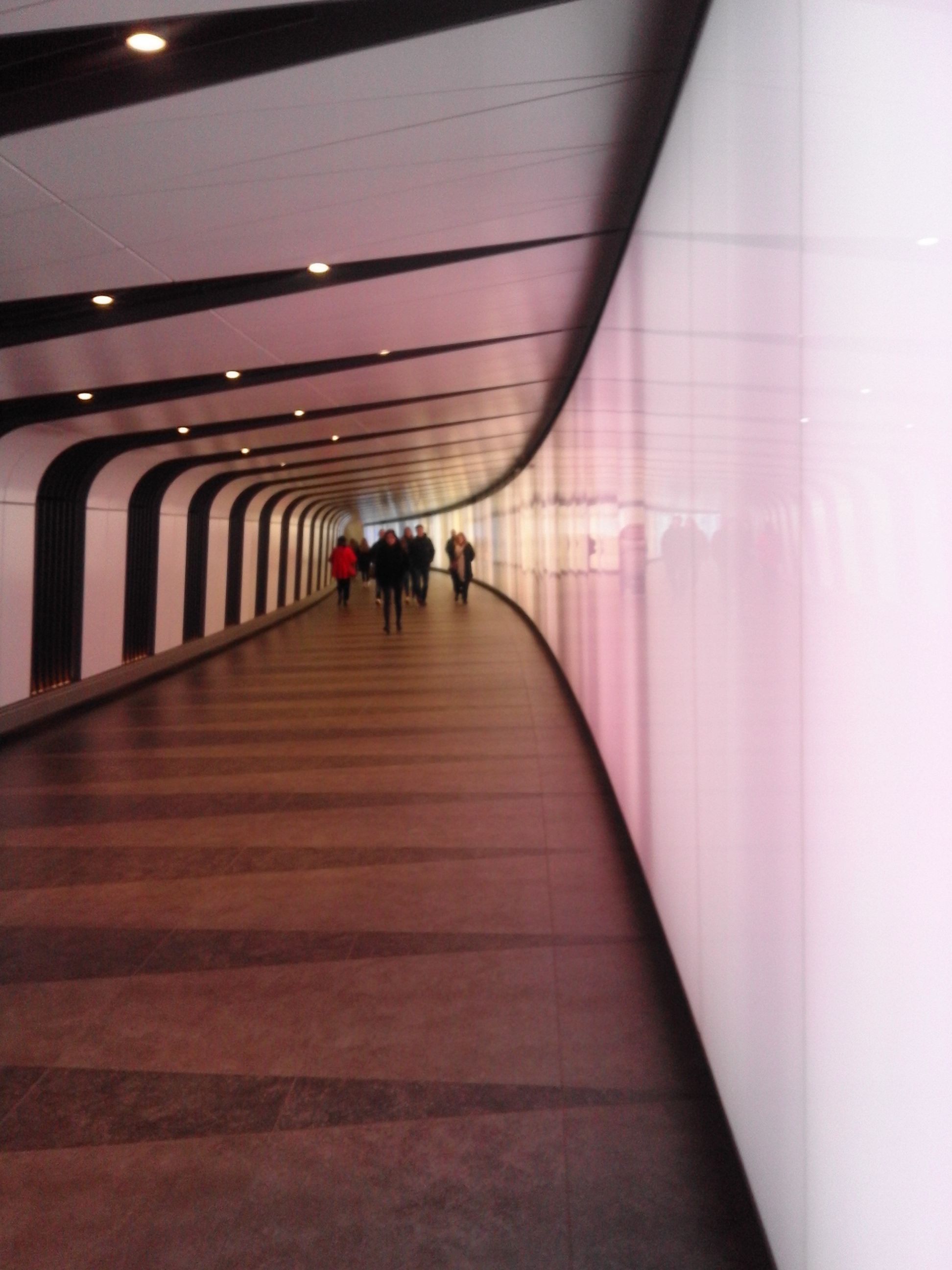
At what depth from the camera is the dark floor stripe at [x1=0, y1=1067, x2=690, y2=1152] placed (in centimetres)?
373

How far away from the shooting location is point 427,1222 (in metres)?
3.22

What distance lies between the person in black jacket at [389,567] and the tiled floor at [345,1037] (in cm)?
1221

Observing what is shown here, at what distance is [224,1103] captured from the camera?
153 inches

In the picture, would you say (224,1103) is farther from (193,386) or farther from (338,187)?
(193,386)

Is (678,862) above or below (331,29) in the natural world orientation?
below

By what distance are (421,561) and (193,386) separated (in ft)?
59.9

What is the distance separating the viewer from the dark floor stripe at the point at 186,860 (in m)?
6.46

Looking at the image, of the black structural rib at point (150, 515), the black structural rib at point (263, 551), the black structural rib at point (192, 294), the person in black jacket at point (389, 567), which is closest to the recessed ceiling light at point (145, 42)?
the black structural rib at point (192, 294)

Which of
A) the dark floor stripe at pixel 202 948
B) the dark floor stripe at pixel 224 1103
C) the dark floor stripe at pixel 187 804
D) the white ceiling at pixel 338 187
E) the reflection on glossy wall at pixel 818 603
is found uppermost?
the white ceiling at pixel 338 187

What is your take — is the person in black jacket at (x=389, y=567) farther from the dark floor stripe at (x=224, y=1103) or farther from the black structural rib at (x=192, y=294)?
the dark floor stripe at (x=224, y=1103)

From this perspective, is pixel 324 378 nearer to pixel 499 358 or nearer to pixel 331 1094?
pixel 499 358

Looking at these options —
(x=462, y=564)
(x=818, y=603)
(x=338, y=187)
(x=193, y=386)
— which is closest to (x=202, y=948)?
(x=338, y=187)

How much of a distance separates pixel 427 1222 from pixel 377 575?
1930cm

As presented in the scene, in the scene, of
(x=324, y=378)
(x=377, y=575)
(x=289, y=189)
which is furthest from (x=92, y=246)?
(x=377, y=575)
